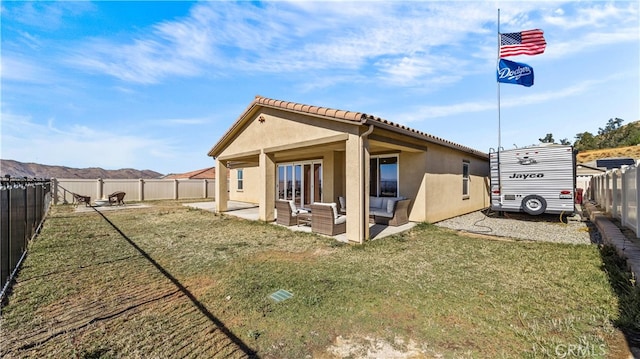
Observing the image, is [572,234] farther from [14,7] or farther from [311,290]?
[14,7]

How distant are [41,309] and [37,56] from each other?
10.5 meters

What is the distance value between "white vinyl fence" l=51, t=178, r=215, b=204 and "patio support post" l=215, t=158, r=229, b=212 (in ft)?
41.8

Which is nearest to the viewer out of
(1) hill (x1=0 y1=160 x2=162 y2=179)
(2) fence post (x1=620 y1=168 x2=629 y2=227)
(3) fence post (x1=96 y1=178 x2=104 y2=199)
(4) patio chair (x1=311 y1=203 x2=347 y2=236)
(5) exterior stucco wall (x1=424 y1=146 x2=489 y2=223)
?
(2) fence post (x1=620 y1=168 x2=629 y2=227)

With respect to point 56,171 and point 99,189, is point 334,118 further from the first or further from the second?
point 56,171

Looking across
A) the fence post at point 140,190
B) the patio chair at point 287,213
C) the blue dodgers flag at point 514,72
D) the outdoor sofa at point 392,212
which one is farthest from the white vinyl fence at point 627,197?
the fence post at point 140,190

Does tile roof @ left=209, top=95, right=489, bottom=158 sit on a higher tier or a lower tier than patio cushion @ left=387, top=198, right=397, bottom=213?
higher

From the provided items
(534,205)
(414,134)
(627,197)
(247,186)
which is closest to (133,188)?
(247,186)

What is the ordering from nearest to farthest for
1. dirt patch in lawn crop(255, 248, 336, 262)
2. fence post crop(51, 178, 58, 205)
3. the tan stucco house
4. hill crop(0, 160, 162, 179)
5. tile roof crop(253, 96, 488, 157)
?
dirt patch in lawn crop(255, 248, 336, 262) → tile roof crop(253, 96, 488, 157) → the tan stucco house → fence post crop(51, 178, 58, 205) → hill crop(0, 160, 162, 179)

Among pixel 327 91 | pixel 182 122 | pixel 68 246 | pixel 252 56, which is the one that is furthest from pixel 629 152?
pixel 68 246

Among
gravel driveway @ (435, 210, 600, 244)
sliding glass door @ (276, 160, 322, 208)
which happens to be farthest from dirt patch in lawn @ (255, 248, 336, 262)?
sliding glass door @ (276, 160, 322, 208)

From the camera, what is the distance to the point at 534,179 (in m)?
10.4

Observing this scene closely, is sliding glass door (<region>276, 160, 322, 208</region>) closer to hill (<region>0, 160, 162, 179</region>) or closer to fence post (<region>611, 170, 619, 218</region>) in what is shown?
fence post (<region>611, 170, 619, 218</region>)

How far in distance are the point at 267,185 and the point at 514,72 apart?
12.7 m

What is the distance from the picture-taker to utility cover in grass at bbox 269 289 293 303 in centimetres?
391
